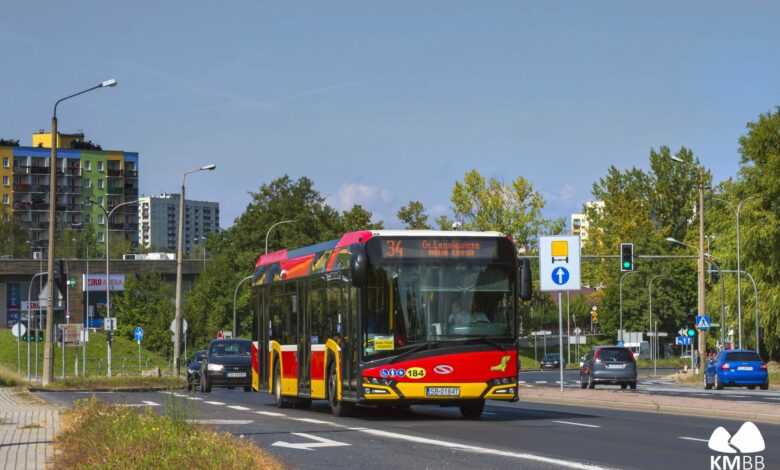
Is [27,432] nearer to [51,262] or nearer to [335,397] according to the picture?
[335,397]

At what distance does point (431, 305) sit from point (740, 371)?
28.8 m

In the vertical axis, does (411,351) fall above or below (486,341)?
below

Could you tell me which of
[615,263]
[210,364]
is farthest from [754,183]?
[615,263]

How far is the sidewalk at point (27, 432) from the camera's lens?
14091mm

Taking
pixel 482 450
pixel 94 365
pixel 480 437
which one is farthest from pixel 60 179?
pixel 482 450

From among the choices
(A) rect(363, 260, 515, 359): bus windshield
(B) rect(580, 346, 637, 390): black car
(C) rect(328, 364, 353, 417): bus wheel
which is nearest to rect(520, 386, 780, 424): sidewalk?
(A) rect(363, 260, 515, 359): bus windshield

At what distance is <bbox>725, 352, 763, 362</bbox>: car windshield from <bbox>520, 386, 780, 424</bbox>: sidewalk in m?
16.2

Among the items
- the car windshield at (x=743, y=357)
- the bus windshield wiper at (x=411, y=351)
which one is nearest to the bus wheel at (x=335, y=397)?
the bus windshield wiper at (x=411, y=351)

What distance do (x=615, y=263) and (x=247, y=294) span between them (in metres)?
37.9

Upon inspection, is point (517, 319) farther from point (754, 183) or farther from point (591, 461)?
point (754, 183)

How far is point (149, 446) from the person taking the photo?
12.5 m

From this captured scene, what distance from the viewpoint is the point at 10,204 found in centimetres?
18925

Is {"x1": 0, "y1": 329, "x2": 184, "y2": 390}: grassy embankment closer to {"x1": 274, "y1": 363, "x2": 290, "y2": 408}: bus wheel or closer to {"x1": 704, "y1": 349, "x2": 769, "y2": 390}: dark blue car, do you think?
{"x1": 274, "y1": 363, "x2": 290, "y2": 408}: bus wheel

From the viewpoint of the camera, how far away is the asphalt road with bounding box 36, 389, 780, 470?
47.8 feet
